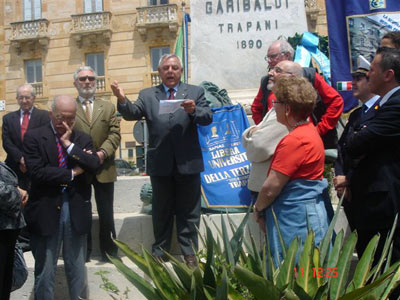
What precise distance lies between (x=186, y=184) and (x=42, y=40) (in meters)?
24.9

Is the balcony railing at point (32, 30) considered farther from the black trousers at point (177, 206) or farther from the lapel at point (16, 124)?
the black trousers at point (177, 206)

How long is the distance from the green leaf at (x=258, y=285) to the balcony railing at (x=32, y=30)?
26957 millimetres

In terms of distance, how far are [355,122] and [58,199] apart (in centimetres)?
200

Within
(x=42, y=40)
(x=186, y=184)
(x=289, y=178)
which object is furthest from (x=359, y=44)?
(x=42, y=40)

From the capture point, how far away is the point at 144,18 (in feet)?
83.6

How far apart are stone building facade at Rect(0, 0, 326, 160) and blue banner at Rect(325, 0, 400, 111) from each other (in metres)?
19.8

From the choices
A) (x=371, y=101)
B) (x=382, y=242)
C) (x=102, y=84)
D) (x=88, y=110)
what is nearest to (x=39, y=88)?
(x=102, y=84)

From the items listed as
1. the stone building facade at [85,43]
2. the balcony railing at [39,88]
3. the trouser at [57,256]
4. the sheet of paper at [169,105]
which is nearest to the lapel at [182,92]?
the sheet of paper at [169,105]

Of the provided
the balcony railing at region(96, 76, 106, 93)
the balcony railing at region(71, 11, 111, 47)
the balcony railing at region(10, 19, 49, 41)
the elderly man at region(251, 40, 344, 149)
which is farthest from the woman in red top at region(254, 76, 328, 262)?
the balcony railing at region(10, 19, 49, 41)

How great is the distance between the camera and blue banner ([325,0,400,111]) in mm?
5051

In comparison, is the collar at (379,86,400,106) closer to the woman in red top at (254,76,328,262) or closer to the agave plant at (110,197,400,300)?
the woman in red top at (254,76,328,262)

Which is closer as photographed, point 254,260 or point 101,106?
point 254,260

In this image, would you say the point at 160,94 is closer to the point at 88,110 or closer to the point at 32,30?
the point at 88,110

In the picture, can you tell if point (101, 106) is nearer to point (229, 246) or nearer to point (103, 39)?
point (229, 246)
